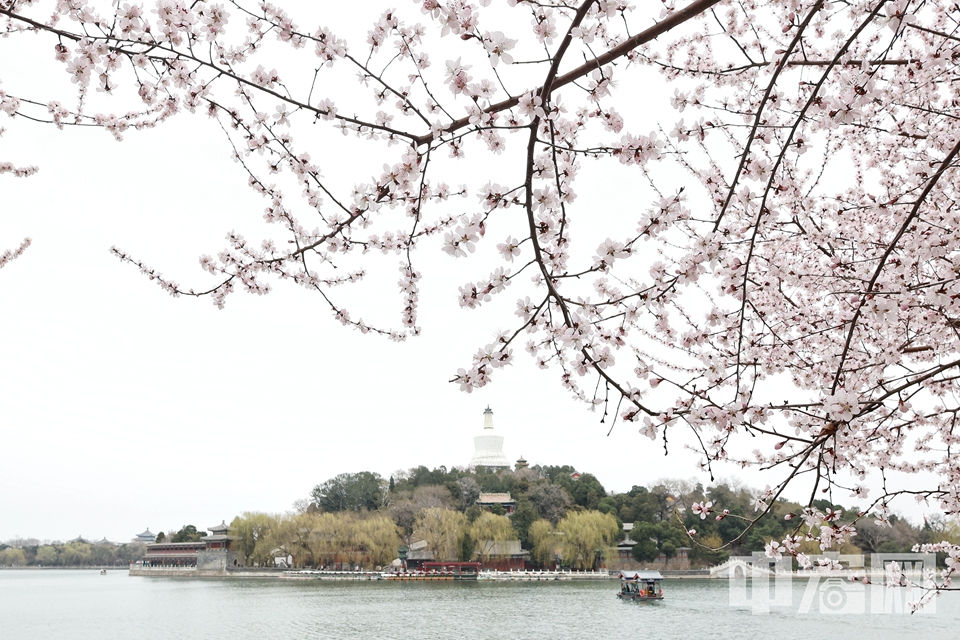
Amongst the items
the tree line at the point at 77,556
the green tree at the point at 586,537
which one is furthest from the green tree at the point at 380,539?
the tree line at the point at 77,556

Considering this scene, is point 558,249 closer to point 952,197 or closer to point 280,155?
point 280,155

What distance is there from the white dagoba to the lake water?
1069 inches

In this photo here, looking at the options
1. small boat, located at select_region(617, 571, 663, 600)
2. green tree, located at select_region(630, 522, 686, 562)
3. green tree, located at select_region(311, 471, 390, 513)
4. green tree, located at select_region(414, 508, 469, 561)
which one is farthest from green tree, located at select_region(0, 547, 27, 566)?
small boat, located at select_region(617, 571, 663, 600)

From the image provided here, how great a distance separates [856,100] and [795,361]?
2589mm

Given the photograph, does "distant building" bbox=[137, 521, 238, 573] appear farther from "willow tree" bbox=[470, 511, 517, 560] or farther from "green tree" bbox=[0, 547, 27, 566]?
"green tree" bbox=[0, 547, 27, 566]

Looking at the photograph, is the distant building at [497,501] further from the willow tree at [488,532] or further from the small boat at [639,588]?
the small boat at [639,588]

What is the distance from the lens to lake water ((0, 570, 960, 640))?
57.1 ft

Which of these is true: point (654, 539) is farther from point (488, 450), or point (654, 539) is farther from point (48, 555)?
point (48, 555)

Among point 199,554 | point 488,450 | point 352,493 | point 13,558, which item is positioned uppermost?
point 488,450

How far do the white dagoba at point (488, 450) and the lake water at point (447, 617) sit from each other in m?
27.1

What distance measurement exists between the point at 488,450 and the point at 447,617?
39471 mm

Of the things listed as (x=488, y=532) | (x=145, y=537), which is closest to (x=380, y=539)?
(x=488, y=532)

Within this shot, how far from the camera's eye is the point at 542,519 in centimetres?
3875

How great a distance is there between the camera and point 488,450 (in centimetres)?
5931
